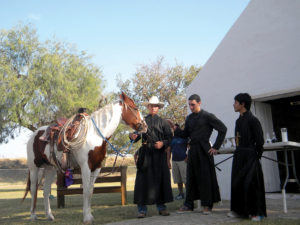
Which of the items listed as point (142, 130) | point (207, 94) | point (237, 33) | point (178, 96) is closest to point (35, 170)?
point (142, 130)

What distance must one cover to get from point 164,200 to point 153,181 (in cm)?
37

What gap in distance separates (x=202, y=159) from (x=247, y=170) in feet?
2.55

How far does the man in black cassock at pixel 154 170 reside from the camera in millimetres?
5137

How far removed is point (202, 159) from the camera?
17.0ft

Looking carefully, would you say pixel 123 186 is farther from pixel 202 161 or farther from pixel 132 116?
pixel 202 161

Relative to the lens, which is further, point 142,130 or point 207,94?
point 207,94

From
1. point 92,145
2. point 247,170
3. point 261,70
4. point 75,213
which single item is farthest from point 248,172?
point 261,70

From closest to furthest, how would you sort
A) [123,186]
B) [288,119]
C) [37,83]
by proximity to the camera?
[123,186], [288,119], [37,83]

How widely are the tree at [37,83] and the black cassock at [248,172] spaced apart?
51.6 feet

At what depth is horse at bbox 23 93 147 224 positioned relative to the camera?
5.03m

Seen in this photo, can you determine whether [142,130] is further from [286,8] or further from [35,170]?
[286,8]

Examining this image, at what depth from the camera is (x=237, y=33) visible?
847 cm

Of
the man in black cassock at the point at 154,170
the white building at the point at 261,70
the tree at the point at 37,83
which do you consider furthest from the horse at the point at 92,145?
the tree at the point at 37,83

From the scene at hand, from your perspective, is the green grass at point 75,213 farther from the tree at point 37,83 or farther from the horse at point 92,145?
the tree at point 37,83
